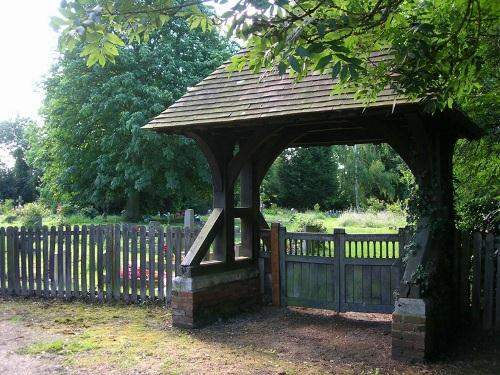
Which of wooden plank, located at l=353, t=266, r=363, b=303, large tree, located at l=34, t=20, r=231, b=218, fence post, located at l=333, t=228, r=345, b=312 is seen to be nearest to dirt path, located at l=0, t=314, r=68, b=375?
fence post, located at l=333, t=228, r=345, b=312

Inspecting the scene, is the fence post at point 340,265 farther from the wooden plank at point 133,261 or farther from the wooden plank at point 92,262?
the wooden plank at point 92,262

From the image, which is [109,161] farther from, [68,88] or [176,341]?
[176,341]

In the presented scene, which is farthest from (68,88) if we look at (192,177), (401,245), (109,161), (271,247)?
(401,245)

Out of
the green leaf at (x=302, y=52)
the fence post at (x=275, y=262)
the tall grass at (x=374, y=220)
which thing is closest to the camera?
the green leaf at (x=302, y=52)

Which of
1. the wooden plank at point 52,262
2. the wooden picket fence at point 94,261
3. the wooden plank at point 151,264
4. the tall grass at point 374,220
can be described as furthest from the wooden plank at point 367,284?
the tall grass at point 374,220

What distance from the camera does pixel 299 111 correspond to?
7.26 m

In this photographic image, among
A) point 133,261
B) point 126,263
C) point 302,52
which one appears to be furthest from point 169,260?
point 302,52

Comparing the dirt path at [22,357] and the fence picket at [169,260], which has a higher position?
the fence picket at [169,260]

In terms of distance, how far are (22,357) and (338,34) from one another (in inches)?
209

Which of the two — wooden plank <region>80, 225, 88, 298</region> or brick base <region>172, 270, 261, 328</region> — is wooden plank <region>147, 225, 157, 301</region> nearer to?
wooden plank <region>80, 225, 88, 298</region>

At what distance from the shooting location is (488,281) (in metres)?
7.49

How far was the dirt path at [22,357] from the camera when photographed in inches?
234

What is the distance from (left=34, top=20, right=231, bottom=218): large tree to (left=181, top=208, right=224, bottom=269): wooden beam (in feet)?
→ 55.4

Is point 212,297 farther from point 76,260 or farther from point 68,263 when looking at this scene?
point 68,263
